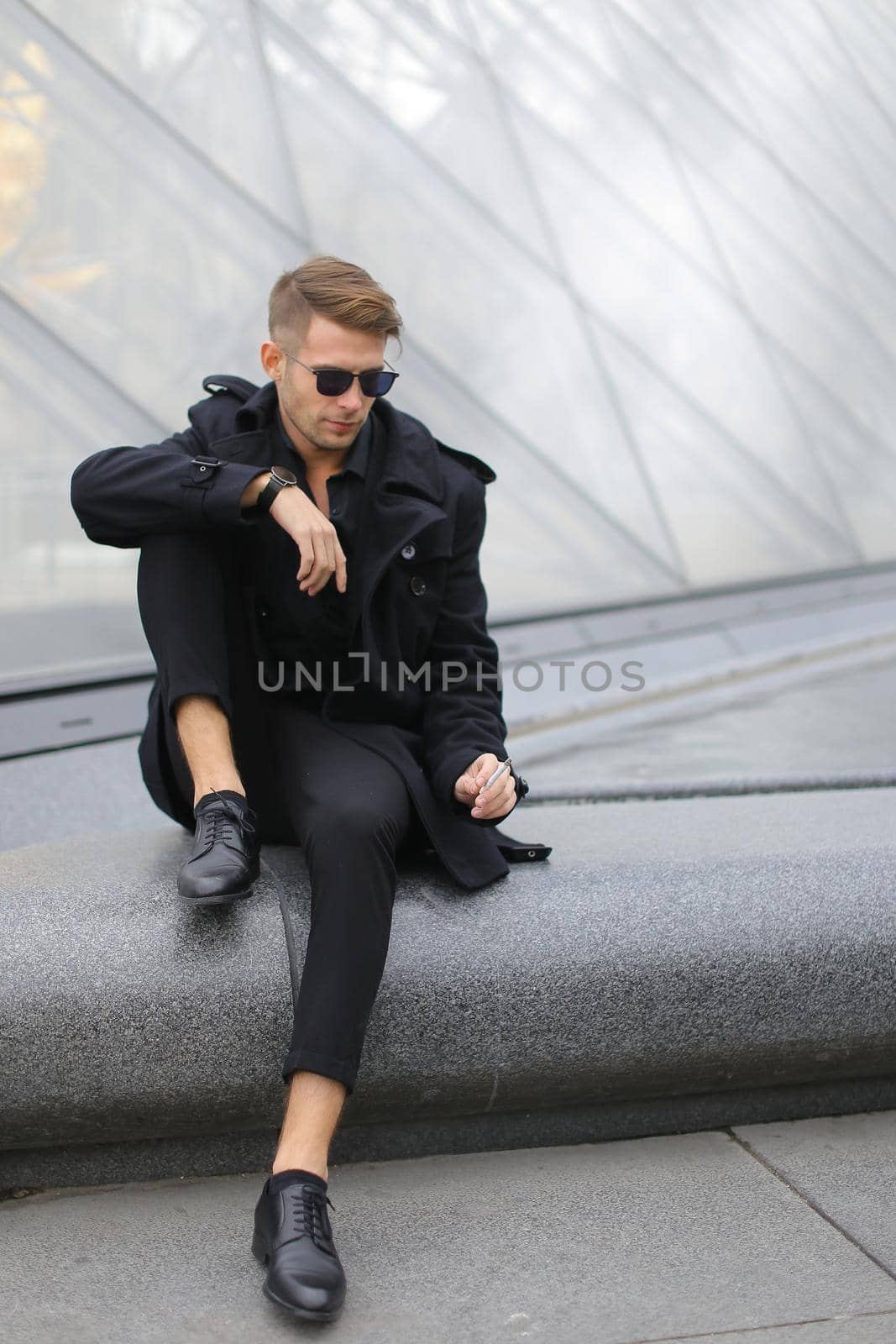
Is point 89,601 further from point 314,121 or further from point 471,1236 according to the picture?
point 471,1236

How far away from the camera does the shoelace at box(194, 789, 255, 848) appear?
7.88 ft

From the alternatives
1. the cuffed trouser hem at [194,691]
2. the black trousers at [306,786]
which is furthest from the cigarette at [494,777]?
the cuffed trouser hem at [194,691]

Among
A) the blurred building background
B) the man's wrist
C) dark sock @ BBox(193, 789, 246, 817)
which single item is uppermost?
the blurred building background

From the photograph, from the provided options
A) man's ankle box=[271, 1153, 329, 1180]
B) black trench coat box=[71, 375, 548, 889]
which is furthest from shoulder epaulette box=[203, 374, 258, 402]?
man's ankle box=[271, 1153, 329, 1180]

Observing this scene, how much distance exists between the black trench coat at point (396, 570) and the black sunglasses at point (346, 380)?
0.64 ft

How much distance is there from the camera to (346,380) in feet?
8.41

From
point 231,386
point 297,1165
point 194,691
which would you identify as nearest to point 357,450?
point 231,386

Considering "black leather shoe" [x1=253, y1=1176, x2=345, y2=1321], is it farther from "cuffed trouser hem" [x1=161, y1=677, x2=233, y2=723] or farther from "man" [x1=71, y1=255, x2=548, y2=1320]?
"cuffed trouser hem" [x1=161, y1=677, x2=233, y2=723]

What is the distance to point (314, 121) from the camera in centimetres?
695

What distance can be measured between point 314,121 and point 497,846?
5298 millimetres

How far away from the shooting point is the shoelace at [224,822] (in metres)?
2.40

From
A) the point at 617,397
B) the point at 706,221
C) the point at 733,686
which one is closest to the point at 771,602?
the point at 617,397

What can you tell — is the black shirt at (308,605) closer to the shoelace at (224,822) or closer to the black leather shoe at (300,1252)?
the shoelace at (224,822)

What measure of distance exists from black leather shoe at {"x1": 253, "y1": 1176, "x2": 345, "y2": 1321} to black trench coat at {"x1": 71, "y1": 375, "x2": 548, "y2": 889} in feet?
2.27
